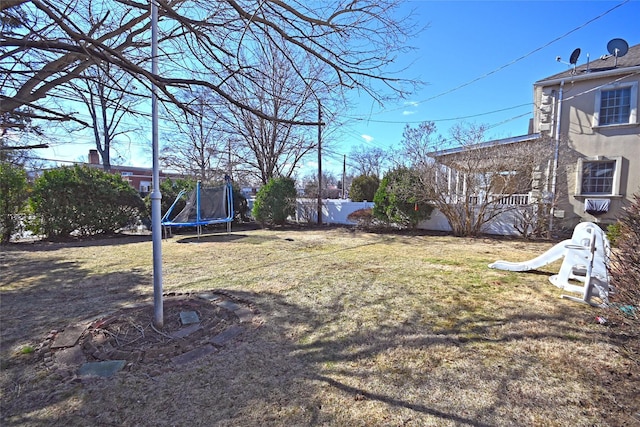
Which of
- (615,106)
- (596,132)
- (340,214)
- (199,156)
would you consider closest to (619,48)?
(615,106)

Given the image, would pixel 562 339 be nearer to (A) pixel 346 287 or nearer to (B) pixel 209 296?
(A) pixel 346 287

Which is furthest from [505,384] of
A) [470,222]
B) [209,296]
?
[470,222]

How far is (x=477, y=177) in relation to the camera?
8234 millimetres

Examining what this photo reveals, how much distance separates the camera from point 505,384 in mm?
1910

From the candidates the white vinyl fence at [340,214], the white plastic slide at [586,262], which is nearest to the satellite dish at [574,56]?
the white vinyl fence at [340,214]

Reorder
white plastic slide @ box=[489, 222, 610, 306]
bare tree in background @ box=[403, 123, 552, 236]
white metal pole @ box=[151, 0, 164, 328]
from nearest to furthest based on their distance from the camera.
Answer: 1. white metal pole @ box=[151, 0, 164, 328]
2. white plastic slide @ box=[489, 222, 610, 306]
3. bare tree in background @ box=[403, 123, 552, 236]

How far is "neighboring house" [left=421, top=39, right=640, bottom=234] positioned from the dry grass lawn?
523cm

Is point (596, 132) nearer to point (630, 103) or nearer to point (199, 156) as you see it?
point (630, 103)

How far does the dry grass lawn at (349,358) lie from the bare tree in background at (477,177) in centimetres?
406

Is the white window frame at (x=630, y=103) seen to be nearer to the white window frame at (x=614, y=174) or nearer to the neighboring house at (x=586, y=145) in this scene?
the neighboring house at (x=586, y=145)

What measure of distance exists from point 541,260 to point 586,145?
7.57 m

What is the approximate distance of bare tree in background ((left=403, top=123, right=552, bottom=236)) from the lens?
8.00 m

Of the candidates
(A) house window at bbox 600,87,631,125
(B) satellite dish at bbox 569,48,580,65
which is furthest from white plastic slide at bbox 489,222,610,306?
(B) satellite dish at bbox 569,48,580,65

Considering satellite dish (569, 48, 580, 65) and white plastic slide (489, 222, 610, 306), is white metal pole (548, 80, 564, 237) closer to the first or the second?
satellite dish (569, 48, 580, 65)
